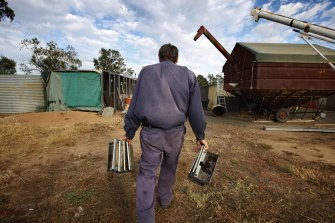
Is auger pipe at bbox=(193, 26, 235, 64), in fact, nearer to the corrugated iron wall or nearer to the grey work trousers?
the corrugated iron wall

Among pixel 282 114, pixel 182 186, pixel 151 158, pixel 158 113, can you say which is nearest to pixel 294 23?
pixel 282 114

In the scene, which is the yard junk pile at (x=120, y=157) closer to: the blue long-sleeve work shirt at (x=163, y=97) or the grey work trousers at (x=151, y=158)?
the blue long-sleeve work shirt at (x=163, y=97)

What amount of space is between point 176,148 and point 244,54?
11.0m

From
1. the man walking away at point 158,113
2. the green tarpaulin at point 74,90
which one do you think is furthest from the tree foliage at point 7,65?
the man walking away at point 158,113

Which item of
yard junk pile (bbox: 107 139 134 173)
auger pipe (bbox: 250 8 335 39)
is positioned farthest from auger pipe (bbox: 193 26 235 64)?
yard junk pile (bbox: 107 139 134 173)

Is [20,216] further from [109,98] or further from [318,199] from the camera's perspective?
[109,98]

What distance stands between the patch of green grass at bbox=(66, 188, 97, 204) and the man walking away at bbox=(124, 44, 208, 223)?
1240 millimetres

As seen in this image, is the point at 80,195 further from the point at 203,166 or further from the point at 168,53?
the point at 168,53

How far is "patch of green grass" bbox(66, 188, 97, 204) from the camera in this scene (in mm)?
2955

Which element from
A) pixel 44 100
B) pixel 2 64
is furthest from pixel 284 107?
pixel 2 64

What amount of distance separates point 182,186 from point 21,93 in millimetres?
14847

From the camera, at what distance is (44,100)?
554 inches

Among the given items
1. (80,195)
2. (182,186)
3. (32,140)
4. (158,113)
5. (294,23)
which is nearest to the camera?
(158,113)

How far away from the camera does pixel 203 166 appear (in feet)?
8.50
